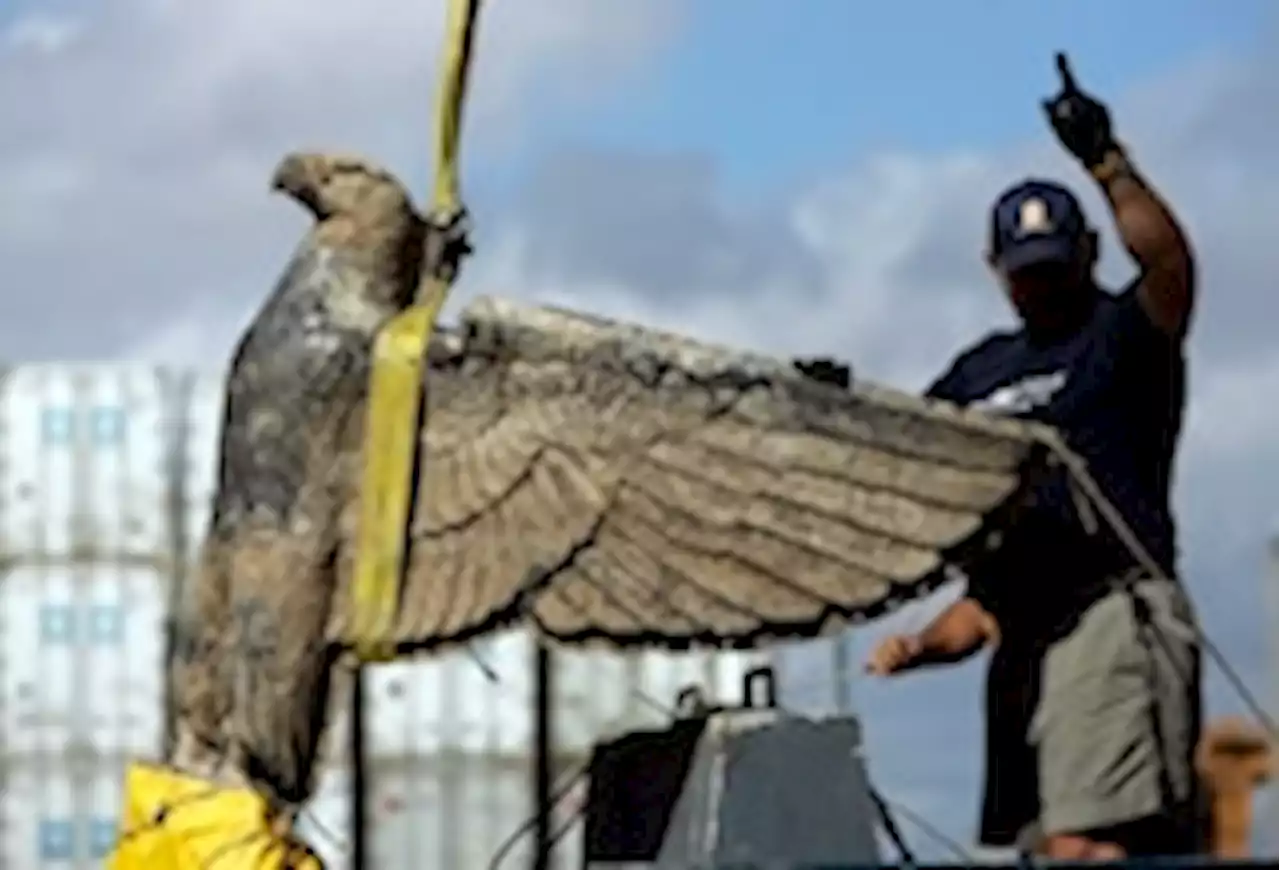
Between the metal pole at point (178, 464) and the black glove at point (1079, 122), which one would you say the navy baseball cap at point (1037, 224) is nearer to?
the black glove at point (1079, 122)

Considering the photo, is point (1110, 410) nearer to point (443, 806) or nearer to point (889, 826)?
point (889, 826)

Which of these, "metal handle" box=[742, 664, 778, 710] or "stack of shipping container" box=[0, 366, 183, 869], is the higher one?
"stack of shipping container" box=[0, 366, 183, 869]

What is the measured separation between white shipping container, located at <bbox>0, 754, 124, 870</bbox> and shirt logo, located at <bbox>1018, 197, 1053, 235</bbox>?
9.99 meters

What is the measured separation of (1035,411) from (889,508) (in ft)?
2.54

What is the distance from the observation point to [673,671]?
591 inches

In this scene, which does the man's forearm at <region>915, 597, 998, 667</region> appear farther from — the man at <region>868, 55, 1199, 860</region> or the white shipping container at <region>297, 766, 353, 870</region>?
the white shipping container at <region>297, 766, 353, 870</region>

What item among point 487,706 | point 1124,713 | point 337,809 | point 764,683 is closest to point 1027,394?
point 1124,713

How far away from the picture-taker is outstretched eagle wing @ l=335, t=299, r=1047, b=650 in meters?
5.82

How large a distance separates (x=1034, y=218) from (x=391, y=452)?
1186mm

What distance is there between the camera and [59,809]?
16281mm

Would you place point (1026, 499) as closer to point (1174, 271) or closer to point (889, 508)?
point (889, 508)

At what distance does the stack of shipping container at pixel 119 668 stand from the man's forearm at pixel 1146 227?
9417 mm

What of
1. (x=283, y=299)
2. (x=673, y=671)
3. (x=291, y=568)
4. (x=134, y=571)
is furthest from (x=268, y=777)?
(x=134, y=571)

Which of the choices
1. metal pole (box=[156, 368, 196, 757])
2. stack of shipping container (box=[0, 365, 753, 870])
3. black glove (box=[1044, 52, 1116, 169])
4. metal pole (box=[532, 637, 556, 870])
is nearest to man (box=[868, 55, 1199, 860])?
black glove (box=[1044, 52, 1116, 169])
